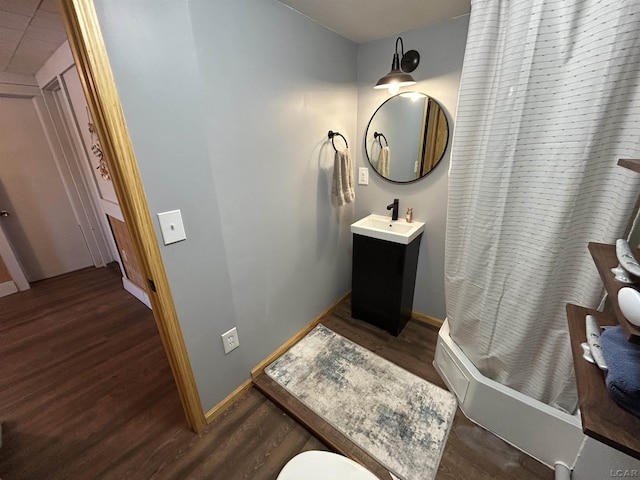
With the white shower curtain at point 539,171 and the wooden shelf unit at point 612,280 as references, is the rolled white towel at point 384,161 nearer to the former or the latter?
the white shower curtain at point 539,171

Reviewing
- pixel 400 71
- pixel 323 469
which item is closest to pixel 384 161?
pixel 400 71

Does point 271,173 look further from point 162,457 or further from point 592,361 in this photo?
point 162,457

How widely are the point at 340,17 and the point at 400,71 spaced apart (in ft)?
1.54

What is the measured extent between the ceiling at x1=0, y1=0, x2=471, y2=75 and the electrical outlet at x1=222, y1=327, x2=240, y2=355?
6.01 ft

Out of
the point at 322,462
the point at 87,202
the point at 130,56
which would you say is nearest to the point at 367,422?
the point at 322,462

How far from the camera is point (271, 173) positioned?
4.84 ft

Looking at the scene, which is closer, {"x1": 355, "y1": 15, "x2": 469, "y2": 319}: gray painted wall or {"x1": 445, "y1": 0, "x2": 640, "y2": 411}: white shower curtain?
{"x1": 445, "y1": 0, "x2": 640, "y2": 411}: white shower curtain

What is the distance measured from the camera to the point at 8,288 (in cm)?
279

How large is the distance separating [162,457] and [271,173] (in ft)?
5.26

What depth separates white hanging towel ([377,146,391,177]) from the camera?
1964mm

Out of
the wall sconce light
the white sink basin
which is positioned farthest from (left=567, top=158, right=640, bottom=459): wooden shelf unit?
the wall sconce light

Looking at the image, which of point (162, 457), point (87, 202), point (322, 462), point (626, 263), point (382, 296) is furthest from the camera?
point (87, 202)

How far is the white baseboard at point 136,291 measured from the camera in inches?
100

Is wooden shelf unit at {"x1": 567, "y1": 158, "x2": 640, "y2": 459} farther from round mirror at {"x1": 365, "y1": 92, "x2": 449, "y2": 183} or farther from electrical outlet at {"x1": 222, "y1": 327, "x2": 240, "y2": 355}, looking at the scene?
electrical outlet at {"x1": 222, "y1": 327, "x2": 240, "y2": 355}
